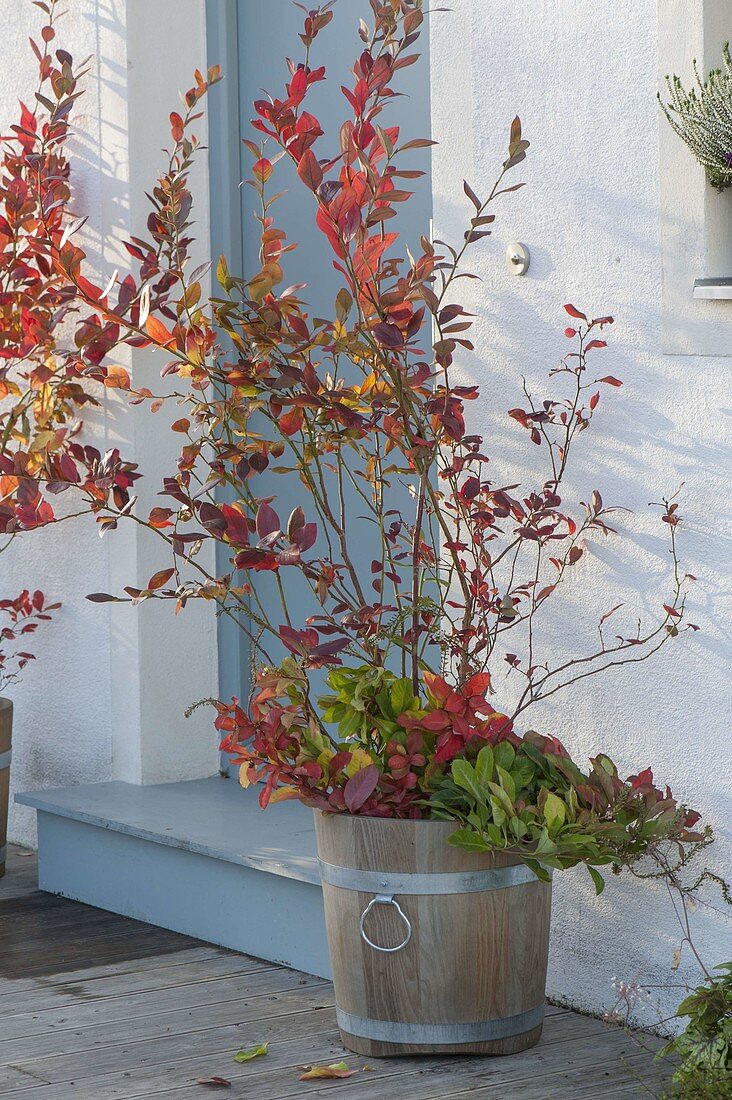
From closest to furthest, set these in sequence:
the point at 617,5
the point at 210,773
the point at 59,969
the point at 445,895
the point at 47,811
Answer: the point at 445,895, the point at 617,5, the point at 59,969, the point at 47,811, the point at 210,773

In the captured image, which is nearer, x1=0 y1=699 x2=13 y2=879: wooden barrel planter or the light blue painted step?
the light blue painted step

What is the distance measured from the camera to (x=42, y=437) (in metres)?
4.41

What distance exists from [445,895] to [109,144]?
2607mm

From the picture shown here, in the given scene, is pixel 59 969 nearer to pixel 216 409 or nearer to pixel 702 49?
pixel 216 409

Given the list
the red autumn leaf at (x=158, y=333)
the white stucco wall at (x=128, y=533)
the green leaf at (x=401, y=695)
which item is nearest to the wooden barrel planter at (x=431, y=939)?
the green leaf at (x=401, y=695)

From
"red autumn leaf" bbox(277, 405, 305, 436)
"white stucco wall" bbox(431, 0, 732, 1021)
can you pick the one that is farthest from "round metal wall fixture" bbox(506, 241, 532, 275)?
"red autumn leaf" bbox(277, 405, 305, 436)

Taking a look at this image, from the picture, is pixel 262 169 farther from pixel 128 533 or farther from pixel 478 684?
pixel 128 533

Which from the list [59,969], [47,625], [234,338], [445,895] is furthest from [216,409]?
[47,625]

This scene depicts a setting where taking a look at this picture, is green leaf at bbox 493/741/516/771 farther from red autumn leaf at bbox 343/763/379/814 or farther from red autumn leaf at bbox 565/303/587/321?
red autumn leaf at bbox 565/303/587/321

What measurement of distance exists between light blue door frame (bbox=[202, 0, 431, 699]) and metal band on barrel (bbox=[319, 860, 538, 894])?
4.33 feet

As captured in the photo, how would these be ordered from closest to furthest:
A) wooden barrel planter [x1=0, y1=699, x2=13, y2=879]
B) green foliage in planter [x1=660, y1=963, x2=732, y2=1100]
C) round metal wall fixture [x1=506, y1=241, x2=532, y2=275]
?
green foliage in planter [x1=660, y1=963, x2=732, y2=1100]
round metal wall fixture [x1=506, y1=241, x2=532, y2=275]
wooden barrel planter [x1=0, y1=699, x2=13, y2=879]

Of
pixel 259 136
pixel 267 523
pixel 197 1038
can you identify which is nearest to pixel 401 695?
pixel 267 523

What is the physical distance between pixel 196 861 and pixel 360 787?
1091 mm

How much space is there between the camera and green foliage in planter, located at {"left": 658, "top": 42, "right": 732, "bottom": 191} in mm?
2918
